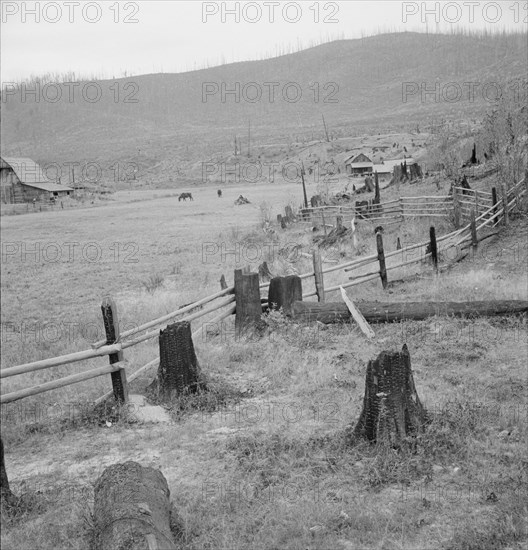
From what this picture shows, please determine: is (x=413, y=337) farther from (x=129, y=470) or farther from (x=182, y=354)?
(x=129, y=470)

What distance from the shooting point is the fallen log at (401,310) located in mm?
9266

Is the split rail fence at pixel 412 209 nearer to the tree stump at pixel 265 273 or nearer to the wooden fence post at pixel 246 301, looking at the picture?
the tree stump at pixel 265 273

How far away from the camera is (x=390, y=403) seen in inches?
210

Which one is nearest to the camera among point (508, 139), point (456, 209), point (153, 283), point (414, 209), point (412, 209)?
point (153, 283)

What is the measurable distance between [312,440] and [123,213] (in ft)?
115

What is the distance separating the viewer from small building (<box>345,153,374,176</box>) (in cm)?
5384

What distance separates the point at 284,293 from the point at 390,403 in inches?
182

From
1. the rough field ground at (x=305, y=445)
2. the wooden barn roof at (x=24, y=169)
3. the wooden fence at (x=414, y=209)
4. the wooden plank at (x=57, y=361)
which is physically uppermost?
the wooden barn roof at (x=24, y=169)

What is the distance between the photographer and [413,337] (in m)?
8.76

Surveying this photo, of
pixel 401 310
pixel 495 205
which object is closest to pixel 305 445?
pixel 401 310

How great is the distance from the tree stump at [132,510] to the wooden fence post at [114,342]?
2.39 metres

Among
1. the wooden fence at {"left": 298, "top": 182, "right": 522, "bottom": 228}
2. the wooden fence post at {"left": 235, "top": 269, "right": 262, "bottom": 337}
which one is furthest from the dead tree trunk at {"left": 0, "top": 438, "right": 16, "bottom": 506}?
the wooden fence at {"left": 298, "top": 182, "right": 522, "bottom": 228}

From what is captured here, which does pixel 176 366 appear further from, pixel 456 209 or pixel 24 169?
pixel 24 169

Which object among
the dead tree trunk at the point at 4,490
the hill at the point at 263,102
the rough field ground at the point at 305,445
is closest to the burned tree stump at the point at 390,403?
the rough field ground at the point at 305,445
